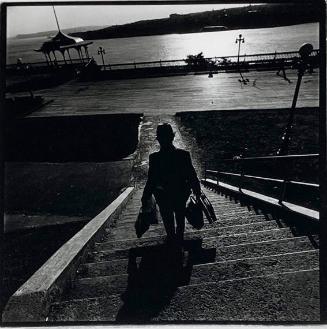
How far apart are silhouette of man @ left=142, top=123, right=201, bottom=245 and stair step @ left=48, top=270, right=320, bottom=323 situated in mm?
854

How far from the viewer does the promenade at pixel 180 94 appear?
16156mm

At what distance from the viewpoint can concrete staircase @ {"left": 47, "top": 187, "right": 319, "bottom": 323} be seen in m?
2.78

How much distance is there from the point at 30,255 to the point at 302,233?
4.32m

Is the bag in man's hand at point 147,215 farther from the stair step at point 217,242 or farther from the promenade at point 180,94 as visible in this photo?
the promenade at point 180,94

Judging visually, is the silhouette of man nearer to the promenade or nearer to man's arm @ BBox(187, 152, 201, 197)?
man's arm @ BBox(187, 152, 201, 197)

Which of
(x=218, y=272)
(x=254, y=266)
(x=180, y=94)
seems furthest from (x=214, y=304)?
(x=180, y=94)

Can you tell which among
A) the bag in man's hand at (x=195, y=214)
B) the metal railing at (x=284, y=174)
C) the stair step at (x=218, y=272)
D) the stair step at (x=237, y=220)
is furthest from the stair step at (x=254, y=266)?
the stair step at (x=237, y=220)

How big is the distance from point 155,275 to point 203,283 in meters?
0.53

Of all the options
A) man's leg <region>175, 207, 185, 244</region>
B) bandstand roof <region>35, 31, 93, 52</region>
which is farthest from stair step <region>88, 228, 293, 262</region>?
bandstand roof <region>35, 31, 93, 52</region>

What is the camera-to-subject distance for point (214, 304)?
278 centimetres

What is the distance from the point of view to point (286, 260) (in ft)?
10.1

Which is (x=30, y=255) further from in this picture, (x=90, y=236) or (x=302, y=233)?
(x=302, y=233)

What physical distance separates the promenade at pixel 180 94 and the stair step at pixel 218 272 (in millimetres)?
12765

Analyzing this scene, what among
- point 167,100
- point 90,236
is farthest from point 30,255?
point 167,100
